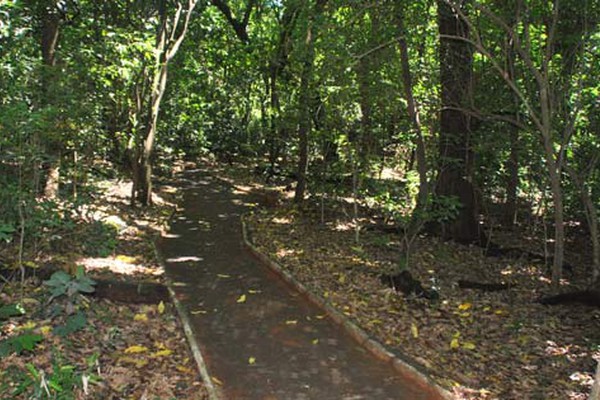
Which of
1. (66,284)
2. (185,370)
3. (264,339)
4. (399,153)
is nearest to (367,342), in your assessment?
(264,339)

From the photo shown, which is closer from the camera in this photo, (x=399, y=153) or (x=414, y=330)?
(x=414, y=330)

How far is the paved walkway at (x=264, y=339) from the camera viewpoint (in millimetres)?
5383

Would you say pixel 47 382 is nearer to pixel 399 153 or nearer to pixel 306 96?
pixel 306 96

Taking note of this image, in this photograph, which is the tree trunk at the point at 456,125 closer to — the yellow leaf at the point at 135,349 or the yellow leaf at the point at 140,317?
the yellow leaf at the point at 140,317

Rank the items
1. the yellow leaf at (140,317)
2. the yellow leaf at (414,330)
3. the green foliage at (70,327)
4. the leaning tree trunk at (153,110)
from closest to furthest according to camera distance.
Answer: the green foliage at (70,327), the yellow leaf at (140,317), the yellow leaf at (414,330), the leaning tree trunk at (153,110)

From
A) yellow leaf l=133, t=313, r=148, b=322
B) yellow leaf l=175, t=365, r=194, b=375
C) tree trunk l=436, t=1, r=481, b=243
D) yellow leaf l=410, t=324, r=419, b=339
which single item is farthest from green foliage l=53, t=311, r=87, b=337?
tree trunk l=436, t=1, r=481, b=243

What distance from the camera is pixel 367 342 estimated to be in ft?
21.0

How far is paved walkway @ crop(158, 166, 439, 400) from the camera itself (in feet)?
17.7

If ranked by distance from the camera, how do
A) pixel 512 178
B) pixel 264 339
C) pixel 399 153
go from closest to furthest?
1. pixel 264 339
2. pixel 512 178
3. pixel 399 153

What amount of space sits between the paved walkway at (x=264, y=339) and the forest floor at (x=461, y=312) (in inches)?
18.4

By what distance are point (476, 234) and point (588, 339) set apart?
506cm

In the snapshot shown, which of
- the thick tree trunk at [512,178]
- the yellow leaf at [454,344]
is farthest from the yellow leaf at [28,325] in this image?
the thick tree trunk at [512,178]

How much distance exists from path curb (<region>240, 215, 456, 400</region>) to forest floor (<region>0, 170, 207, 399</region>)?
82.1 inches

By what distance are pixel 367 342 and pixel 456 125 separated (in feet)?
20.6
